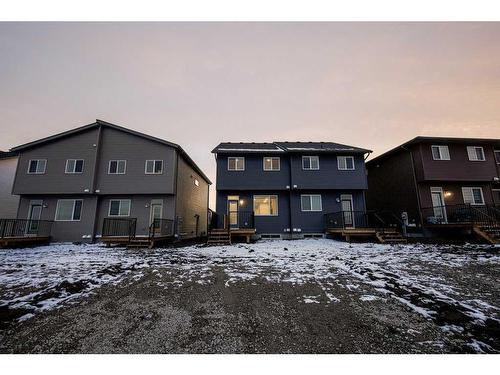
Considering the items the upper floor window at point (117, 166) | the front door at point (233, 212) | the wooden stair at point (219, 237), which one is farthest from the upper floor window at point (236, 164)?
the upper floor window at point (117, 166)

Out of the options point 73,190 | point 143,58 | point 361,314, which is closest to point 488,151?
A: point 361,314

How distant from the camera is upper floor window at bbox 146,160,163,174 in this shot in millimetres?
14241

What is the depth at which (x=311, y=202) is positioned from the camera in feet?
48.7

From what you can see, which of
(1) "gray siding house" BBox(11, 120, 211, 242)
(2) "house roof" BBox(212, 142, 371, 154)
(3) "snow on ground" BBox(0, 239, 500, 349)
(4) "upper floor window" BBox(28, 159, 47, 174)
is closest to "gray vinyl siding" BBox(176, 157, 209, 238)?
(1) "gray siding house" BBox(11, 120, 211, 242)

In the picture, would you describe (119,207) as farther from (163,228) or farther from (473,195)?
(473,195)

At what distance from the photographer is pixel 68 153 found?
47.3ft

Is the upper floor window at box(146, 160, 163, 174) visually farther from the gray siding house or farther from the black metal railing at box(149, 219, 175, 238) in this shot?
the black metal railing at box(149, 219, 175, 238)

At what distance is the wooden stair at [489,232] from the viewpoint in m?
10.2

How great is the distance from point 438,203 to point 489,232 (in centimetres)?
384

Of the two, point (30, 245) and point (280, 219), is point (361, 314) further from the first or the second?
point (30, 245)

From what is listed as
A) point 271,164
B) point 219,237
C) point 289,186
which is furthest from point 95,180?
point 289,186

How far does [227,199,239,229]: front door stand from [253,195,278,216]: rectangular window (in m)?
1.43

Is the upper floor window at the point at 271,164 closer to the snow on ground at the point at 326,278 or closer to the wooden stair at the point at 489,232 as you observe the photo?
the snow on ground at the point at 326,278

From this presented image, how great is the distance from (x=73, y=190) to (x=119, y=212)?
136 inches
